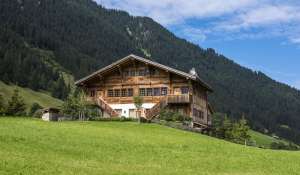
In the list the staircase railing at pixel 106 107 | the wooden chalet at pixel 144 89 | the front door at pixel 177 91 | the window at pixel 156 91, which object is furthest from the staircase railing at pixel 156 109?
the staircase railing at pixel 106 107

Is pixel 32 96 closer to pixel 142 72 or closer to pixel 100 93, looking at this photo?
pixel 100 93

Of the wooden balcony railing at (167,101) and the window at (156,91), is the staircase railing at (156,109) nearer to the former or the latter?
the wooden balcony railing at (167,101)

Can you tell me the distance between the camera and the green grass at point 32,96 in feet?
555

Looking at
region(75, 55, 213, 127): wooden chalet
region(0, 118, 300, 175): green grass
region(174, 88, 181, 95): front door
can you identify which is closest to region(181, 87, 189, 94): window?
region(75, 55, 213, 127): wooden chalet

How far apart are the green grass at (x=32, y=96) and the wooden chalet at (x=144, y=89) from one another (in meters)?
88.0

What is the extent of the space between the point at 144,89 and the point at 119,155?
1845 inches

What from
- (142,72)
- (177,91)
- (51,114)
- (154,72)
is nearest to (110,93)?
(142,72)

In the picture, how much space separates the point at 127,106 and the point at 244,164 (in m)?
46.5

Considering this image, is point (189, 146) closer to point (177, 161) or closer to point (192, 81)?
point (177, 161)

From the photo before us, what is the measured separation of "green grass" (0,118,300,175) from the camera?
2675 centimetres

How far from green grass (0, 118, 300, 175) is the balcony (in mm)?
28693

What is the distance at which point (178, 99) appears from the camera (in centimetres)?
7631

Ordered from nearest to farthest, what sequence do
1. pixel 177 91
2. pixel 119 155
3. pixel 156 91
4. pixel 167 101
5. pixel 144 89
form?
pixel 119 155 → pixel 167 101 → pixel 177 91 → pixel 156 91 → pixel 144 89

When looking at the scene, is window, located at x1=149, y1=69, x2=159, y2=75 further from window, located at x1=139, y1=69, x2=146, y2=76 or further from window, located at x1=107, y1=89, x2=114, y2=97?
window, located at x1=107, y1=89, x2=114, y2=97
